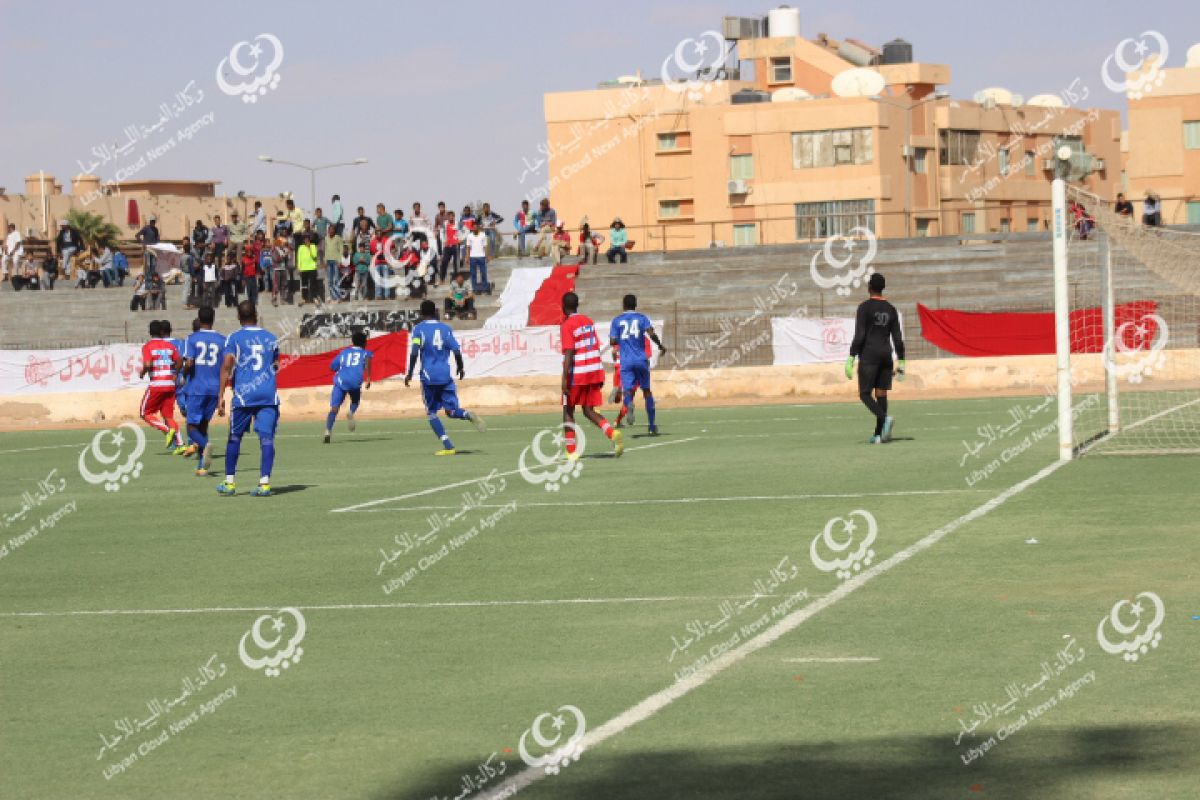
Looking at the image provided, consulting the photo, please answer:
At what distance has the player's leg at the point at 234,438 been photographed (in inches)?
684

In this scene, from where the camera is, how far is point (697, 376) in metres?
36.6

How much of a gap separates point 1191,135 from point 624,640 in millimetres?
72914

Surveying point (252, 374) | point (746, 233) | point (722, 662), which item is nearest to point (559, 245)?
point (252, 374)

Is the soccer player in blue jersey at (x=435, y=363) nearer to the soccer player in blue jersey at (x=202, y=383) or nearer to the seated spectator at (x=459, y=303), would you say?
the soccer player in blue jersey at (x=202, y=383)

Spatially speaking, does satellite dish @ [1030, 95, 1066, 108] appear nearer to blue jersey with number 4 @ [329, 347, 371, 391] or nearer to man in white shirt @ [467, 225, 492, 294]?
man in white shirt @ [467, 225, 492, 294]

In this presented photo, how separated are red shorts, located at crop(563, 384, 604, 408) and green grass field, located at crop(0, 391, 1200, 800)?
2.28m

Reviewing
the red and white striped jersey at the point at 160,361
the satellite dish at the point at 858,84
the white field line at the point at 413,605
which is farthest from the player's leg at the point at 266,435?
the satellite dish at the point at 858,84

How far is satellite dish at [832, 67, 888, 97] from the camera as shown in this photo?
7769 cm

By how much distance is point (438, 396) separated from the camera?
23125mm

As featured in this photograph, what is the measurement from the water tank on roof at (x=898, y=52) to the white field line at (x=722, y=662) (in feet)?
254

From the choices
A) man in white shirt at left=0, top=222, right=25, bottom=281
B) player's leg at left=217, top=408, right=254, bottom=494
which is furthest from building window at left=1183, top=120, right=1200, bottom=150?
player's leg at left=217, top=408, right=254, bottom=494

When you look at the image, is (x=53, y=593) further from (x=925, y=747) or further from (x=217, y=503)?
(x=925, y=747)

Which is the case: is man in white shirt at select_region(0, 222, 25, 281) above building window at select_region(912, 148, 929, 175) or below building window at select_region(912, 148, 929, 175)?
below

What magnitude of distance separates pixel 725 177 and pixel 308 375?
43563mm
